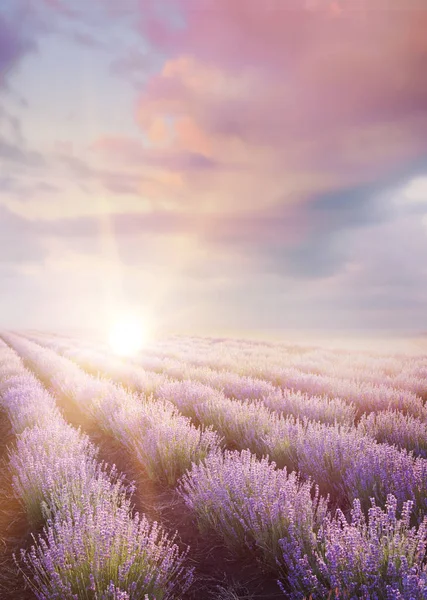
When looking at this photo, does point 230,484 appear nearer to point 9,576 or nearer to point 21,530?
point 9,576

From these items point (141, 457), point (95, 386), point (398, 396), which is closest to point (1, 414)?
point (95, 386)

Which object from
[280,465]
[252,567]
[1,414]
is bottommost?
[1,414]

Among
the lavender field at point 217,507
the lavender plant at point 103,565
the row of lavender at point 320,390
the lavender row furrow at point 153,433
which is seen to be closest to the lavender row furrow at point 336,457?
the lavender field at point 217,507

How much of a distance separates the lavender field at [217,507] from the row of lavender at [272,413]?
3 centimetres

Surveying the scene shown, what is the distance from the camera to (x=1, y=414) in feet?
25.4

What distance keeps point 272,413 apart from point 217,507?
225 centimetres

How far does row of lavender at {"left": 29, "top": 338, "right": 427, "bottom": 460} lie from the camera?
175 inches

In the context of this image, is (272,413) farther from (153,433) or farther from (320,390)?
(320,390)

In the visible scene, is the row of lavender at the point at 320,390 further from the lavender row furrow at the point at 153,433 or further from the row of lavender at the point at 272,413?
the lavender row furrow at the point at 153,433

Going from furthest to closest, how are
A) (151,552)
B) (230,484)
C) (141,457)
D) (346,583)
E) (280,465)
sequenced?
(141,457)
(280,465)
(230,484)
(151,552)
(346,583)

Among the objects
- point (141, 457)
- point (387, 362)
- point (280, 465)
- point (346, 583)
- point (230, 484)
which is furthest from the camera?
point (387, 362)

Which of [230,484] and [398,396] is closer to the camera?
[230,484]

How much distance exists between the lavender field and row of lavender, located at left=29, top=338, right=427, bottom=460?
0.03m

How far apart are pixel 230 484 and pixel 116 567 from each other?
1.08 metres
